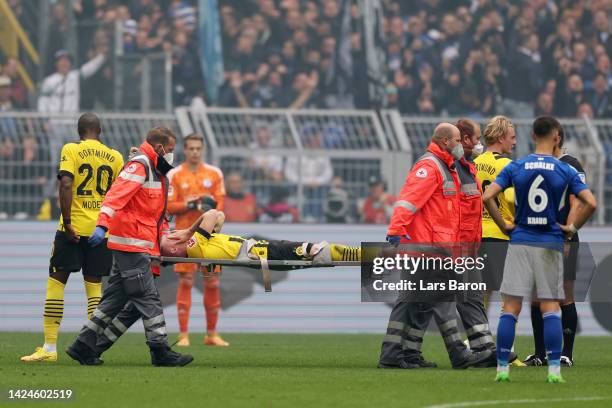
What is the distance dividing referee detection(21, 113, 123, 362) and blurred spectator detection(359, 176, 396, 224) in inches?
226

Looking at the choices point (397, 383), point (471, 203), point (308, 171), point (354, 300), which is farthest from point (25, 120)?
point (397, 383)

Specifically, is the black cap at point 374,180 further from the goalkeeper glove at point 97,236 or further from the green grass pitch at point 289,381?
the goalkeeper glove at point 97,236

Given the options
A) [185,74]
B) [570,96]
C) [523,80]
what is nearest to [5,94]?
[185,74]

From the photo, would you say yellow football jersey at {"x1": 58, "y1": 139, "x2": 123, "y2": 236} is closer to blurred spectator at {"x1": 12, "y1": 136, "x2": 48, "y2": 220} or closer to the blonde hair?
the blonde hair

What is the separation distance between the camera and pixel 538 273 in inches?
352

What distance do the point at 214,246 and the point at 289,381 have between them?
8.28 feet

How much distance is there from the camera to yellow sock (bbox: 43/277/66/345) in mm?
11117

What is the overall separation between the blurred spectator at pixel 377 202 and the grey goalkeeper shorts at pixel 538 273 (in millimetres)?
7504

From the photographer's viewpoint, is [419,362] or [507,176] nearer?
[507,176]

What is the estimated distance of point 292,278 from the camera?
16.5 m

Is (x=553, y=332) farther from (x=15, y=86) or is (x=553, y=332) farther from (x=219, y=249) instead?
(x=15, y=86)

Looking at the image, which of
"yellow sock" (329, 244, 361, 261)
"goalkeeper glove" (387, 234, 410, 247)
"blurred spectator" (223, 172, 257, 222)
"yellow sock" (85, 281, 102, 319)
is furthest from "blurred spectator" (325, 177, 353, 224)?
"goalkeeper glove" (387, 234, 410, 247)

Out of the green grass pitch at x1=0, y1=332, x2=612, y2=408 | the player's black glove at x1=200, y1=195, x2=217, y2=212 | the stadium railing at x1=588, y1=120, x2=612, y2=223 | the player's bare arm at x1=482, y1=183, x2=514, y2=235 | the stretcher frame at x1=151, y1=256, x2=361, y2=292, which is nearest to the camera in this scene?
the green grass pitch at x1=0, y1=332, x2=612, y2=408

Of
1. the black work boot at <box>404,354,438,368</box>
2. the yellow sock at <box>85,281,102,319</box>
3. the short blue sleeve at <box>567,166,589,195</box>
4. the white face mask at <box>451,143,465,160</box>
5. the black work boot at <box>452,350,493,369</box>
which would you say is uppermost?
the white face mask at <box>451,143,465,160</box>
